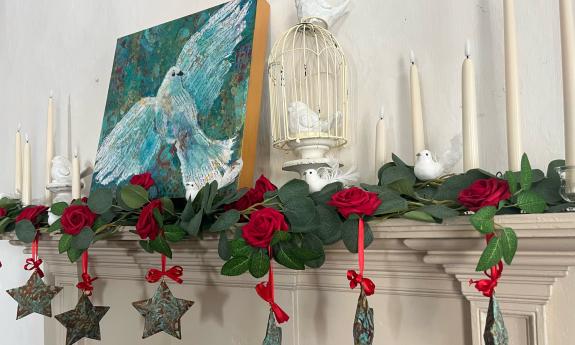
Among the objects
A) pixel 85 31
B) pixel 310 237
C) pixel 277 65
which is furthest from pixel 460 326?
pixel 85 31

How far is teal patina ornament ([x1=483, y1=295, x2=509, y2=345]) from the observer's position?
564 mm

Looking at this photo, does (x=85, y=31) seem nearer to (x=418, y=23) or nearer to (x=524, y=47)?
(x=418, y=23)

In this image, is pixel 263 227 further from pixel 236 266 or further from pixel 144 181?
pixel 144 181

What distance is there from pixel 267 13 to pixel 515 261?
64 cm

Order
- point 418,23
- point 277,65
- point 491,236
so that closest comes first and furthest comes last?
point 491,236 < point 418,23 < point 277,65

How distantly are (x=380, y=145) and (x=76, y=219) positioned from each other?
0.56m

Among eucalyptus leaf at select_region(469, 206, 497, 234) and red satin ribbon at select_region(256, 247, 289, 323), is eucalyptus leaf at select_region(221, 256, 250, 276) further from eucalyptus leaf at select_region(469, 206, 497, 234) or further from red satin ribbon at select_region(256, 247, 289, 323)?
eucalyptus leaf at select_region(469, 206, 497, 234)

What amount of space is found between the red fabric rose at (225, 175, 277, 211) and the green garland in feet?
0.06

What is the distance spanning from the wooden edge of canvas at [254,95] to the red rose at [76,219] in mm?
290

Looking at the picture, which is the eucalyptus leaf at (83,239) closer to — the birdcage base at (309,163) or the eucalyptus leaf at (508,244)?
the birdcage base at (309,163)

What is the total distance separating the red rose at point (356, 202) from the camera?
63cm

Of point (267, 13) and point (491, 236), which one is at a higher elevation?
point (267, 13)

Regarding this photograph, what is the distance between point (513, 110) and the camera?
63 centimetres

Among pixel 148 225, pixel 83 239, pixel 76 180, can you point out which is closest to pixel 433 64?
pixel 148 225
